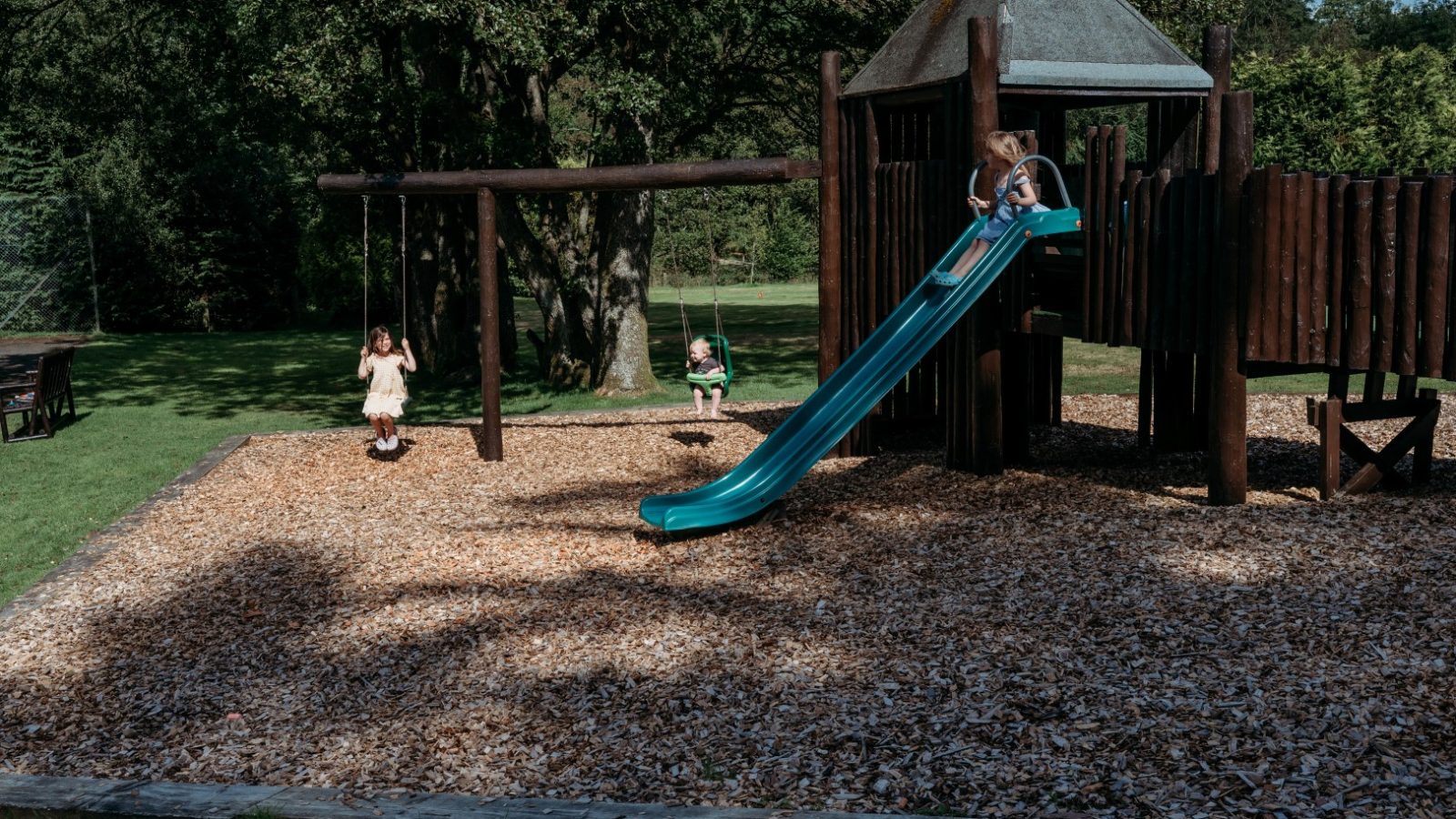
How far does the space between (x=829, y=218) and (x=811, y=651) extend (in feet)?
18.6

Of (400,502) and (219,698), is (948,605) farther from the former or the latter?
(400,502)

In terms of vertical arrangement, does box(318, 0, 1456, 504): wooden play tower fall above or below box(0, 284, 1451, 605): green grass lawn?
above

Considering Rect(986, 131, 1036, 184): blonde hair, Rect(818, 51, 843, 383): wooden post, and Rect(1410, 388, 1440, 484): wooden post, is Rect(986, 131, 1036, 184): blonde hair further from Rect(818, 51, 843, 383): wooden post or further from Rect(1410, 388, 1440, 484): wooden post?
Rect(1410, 388, 1440, 484): wooden post

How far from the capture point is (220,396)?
1836 centimetres

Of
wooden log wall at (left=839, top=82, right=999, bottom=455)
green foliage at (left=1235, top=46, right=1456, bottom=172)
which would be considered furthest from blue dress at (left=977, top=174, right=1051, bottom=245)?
green foliage at (left=1235, top=46, right=1456, bottom=172)

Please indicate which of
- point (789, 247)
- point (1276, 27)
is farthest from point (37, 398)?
point (1276, 27)

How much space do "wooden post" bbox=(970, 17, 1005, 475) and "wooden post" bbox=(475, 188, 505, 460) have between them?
14.7 ft

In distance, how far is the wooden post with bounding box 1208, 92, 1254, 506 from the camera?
8.41 metres

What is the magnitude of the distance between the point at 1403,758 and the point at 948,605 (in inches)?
99.7

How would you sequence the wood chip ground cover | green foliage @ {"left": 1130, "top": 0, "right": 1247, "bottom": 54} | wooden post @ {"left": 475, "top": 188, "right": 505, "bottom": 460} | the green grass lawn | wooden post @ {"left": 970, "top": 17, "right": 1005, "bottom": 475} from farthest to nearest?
green foliage @ {"left": 1130, "top": 0, "right": 1247, "bottom": 54}
wooden post @ {"left": 475, "top": 188, "right": 505, "bottom": 460}
the green grass lawn
wooden post @ {"left": 970, "top": 17, "right": 1005, "bottom": 475}
the wood chip ground cover

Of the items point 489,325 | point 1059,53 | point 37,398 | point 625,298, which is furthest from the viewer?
point 625,298

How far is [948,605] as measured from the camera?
283 inches

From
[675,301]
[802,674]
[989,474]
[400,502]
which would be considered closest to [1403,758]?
[802,674]

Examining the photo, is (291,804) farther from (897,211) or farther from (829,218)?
(829,218)
